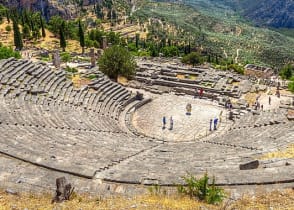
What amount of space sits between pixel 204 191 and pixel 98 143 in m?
10.7

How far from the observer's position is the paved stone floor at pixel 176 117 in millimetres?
30969

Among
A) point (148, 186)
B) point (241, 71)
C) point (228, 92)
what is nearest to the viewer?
point (148, 186)

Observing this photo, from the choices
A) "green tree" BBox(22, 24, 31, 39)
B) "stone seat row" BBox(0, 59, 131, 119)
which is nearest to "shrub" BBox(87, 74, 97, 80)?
"stone seat row" BBox(0, 59, 131, 119)

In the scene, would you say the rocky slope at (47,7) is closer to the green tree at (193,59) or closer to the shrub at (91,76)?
the green tree at (193,59)

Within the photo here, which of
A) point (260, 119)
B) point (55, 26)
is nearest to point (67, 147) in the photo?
point (260, 119)

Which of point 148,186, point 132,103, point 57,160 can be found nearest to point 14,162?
point 57,160

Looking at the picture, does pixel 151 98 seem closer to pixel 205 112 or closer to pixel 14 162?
pixel 205 112

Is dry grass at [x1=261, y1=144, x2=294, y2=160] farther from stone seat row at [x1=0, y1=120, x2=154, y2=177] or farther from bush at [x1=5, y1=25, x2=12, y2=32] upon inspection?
bush at [x1=5, y1=25, x2=12, y2=32]

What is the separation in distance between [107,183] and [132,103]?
24.4 meters

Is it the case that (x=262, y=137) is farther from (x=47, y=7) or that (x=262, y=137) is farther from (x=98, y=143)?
(x=47, y=7)

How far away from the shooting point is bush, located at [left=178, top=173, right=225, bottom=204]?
1172 cm

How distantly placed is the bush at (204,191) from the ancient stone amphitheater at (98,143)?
1337 mm

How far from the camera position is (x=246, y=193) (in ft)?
41.5

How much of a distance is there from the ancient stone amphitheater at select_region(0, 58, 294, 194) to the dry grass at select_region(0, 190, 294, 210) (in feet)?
3.55
